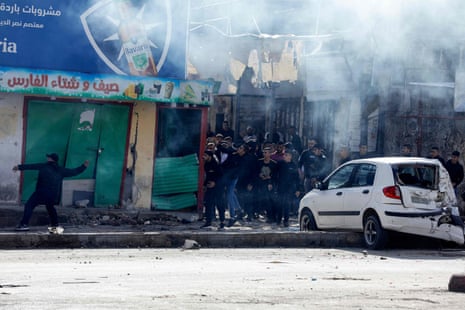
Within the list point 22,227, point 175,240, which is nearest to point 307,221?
point 175,240

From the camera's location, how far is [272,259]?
41.8 feet

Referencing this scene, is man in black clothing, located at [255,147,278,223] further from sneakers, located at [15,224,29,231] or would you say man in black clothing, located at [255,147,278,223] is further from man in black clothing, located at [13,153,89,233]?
sneakers, located at [15,224,29,231]

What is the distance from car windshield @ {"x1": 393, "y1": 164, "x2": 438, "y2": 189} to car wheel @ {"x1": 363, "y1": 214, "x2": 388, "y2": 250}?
69cm

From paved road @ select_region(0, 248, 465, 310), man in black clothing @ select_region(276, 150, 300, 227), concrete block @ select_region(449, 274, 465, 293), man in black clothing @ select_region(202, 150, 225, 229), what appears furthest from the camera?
man in black clothing @ select_region(276, 150, 300, 227)

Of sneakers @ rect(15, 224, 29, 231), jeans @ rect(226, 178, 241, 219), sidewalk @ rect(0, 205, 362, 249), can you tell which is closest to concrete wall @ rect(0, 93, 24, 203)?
sidewalk @ rect(0, 205, 362, 249)

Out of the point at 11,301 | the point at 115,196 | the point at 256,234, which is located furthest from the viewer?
the point at 115,196

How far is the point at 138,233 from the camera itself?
14.6m

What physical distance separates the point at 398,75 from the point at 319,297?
14958 mm

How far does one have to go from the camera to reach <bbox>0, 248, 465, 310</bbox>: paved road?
817 centimetres

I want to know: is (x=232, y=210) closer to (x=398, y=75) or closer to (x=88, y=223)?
(x=88, y=223)

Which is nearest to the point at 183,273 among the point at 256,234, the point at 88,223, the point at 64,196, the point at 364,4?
the point at 256,234

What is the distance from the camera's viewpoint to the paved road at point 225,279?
8.17 meters

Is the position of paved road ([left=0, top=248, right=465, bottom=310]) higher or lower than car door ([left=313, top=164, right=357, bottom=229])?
lower

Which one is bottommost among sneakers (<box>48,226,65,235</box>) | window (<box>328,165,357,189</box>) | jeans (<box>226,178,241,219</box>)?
sneakers (<box>48,226,65,235</box>)
